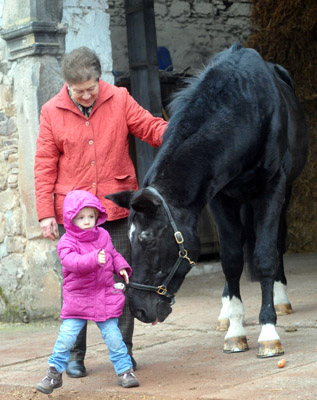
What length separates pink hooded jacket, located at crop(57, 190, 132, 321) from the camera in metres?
3.68

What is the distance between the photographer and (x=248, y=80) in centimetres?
427

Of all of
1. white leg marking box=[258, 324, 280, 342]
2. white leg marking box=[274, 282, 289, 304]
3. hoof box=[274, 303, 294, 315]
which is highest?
white leg marking box=[258, 324, 280, 342]

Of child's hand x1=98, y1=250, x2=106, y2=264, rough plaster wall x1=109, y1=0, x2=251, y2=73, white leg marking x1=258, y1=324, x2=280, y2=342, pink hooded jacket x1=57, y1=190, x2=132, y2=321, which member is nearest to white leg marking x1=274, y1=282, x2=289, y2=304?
white leg marking x1=258, y1=324, x2=280, y2=342

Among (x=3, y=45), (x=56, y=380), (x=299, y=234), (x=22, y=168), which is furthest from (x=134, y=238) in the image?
(x=299, y=234)

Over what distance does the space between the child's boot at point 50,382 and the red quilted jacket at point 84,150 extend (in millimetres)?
865

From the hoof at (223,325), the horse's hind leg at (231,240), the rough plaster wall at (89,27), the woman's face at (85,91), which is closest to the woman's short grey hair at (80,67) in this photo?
the woman's face at (85,91)

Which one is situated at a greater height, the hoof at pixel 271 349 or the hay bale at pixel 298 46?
the hay bale at pixel 298 46

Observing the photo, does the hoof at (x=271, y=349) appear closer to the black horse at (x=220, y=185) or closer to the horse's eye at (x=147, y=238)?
the black horse at (x=220, y=185)

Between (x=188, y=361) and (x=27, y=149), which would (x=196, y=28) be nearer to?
(x=27, y=149)

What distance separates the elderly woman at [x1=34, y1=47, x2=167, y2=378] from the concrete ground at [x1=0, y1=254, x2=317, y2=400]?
0.28 metres

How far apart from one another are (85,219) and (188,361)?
3.52 feet

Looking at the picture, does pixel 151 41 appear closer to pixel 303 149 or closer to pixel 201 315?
pixel 303 149

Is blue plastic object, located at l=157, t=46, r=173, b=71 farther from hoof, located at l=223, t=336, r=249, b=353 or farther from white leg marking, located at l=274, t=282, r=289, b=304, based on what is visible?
hoof, located at l=223, t=336, r=249, b=353

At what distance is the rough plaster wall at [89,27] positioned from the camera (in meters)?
6.00
